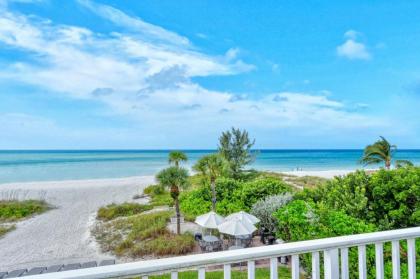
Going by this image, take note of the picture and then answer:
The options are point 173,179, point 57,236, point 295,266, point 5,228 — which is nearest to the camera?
point 295,266

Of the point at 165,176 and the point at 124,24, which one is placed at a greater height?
the point at 124,24

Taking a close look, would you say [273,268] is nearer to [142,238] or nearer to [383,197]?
[383,197]

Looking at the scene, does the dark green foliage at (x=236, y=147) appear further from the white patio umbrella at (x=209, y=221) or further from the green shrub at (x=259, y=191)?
the white patio umbrella at (x=209, y=221)

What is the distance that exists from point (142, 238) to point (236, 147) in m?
9.74

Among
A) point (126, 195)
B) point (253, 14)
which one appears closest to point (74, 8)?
point (253, 14)

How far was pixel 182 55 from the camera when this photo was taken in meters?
22.4

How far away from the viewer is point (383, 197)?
5.61 m

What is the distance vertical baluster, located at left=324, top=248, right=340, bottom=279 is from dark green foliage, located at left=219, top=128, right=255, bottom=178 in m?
16.3

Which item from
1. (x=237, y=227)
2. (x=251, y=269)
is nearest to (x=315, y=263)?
(x=251, y=269)

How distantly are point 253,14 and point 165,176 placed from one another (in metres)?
10.1

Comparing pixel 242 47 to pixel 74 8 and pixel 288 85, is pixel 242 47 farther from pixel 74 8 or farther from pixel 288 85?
pixel 288 85

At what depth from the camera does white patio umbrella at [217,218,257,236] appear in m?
6.83

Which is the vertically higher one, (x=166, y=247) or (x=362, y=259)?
(x=362, y=259)

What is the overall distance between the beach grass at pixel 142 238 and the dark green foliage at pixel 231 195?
1202 mm
